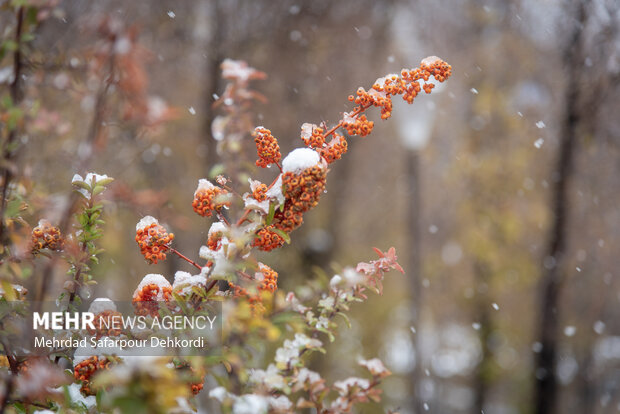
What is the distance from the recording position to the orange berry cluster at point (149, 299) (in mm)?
1605

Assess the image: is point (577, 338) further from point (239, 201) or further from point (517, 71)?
point (239, 201)

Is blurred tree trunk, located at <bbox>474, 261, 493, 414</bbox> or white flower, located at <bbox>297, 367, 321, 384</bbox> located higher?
blurred tree trunk, located at <bbox>474, 261, 493, 414</bbox>

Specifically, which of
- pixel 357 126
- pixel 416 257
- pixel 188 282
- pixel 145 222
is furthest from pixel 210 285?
pixel 416 257

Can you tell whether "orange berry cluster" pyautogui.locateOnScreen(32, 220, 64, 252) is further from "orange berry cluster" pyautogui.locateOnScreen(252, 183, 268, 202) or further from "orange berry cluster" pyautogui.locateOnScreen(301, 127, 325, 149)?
"orange berry cluster" pyautogui.locateOnScreen(301, 127, 325, 149)

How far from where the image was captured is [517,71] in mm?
7719

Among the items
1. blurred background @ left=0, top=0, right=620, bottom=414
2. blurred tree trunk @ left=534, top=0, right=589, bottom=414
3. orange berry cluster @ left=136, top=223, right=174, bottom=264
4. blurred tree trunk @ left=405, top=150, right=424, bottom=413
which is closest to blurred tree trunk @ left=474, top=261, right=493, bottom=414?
blurred background @ left=0, top=0, right=620, bottom=414

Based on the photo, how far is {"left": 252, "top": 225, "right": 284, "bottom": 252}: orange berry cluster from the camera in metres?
1.51

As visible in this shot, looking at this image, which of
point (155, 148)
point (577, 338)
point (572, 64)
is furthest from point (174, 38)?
point (577, 338)

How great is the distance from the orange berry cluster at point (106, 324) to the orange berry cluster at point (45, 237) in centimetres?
27

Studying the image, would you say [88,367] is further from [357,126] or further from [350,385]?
[357,126]

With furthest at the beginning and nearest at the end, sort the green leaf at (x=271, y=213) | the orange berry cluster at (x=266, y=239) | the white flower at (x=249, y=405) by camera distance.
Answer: the orange berry cluster at (x=266, y=239) → the green leaf at (x=271, y=213) → the white flower at (x=249, y=405)

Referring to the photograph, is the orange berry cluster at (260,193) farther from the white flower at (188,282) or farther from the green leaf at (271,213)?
the white flower at (188,282)

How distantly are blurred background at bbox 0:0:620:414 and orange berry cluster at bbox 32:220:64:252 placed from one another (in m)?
2.65

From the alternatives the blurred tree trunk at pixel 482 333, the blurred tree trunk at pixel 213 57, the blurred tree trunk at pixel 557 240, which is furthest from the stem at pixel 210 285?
the blurred tree trunk at pixel 482 333
